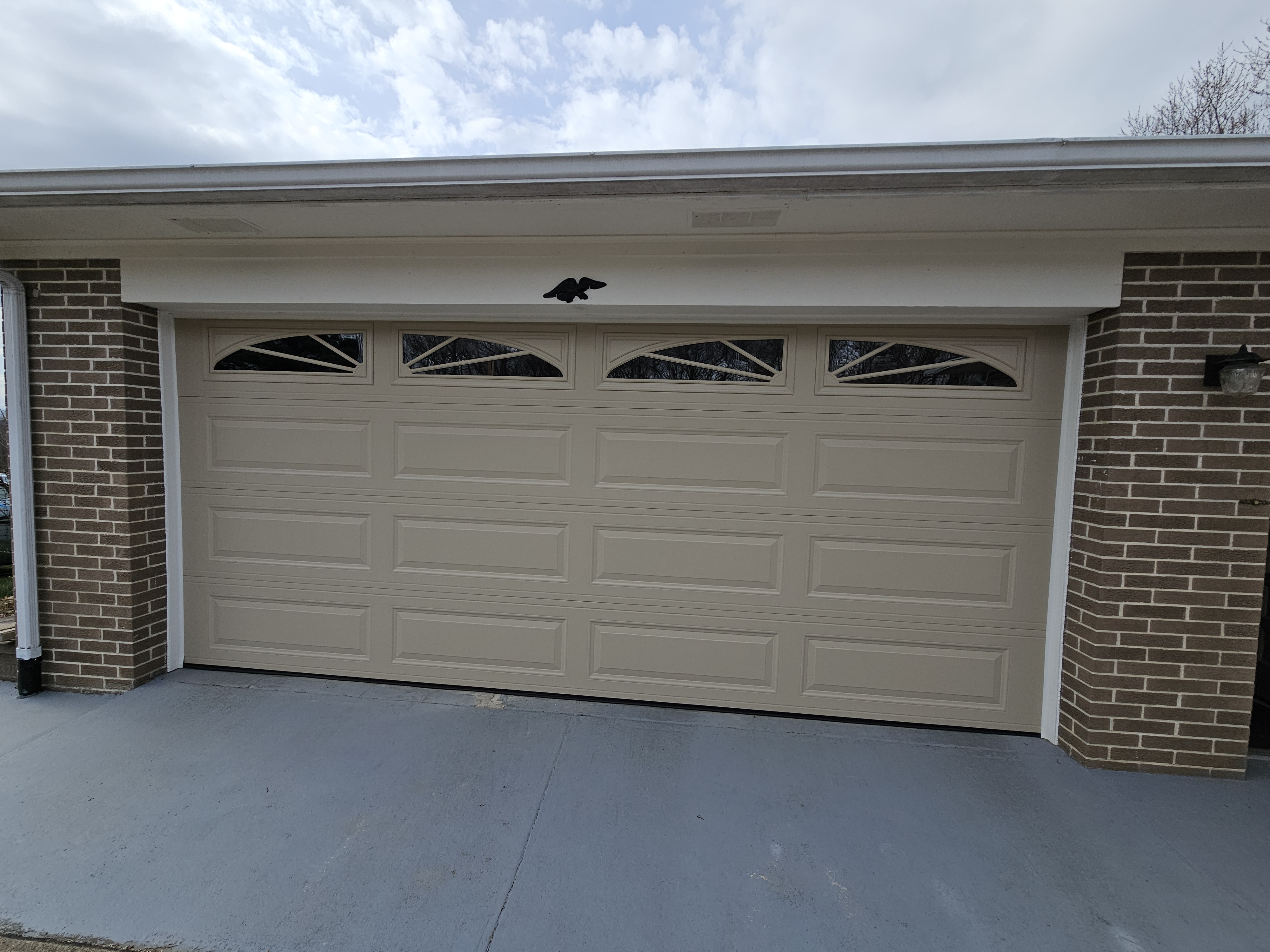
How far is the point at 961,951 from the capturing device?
1858 millimetres

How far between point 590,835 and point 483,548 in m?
1.66

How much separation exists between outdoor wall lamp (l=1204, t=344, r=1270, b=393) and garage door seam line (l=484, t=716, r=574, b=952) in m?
3.50

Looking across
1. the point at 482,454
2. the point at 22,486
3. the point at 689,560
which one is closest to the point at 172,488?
the point at 22,486

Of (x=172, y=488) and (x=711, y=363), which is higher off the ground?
(x=711, y=363)

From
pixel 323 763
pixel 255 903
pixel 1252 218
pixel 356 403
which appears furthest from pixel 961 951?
pixel 356 403

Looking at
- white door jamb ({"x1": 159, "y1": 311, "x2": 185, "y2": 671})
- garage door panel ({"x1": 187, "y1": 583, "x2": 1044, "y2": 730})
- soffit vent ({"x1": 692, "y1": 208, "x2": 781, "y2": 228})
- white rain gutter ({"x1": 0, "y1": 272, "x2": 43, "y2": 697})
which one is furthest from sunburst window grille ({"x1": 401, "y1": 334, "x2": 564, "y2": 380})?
white rain gutter ({"x1": 0, "y1": 272, "x2": 43, "y2": 697})

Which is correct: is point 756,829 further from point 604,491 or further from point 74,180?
point 74,180

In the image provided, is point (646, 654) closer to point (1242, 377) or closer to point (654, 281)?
point (654, 281)

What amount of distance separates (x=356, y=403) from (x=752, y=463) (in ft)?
7.68

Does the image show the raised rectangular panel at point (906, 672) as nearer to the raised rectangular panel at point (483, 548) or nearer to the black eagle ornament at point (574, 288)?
the raised rectangular panel at point (483, 548)

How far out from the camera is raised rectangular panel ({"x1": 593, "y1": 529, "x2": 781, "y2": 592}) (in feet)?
10.6

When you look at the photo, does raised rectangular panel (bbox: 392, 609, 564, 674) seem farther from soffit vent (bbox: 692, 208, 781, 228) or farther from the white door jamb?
soffit vent (bbox: 692, 208, 781, 228)

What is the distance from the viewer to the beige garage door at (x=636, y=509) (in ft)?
10.2

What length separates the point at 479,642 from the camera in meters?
3.45
